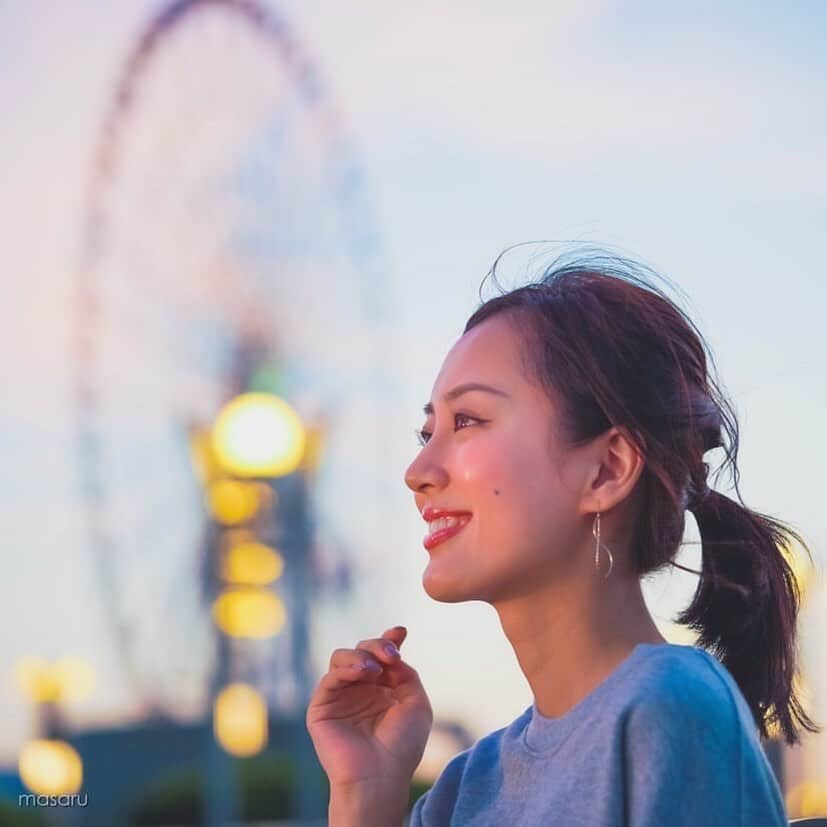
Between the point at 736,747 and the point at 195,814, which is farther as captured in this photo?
the point at 195,814

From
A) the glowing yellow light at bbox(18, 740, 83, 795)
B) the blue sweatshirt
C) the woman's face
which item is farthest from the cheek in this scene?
the glowing yellow light at bbox(18, 740, 83, 795)

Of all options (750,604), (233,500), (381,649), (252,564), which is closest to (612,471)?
(750,604)

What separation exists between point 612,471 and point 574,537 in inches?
3.6

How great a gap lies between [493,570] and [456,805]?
0.33m

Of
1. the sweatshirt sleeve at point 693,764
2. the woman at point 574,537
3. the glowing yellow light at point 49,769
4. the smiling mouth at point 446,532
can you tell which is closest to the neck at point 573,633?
the woman at point 574,537

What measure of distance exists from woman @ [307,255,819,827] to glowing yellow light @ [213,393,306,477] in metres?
9.74

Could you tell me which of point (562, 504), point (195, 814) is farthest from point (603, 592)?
point (195, 814)

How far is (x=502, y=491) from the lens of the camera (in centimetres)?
202

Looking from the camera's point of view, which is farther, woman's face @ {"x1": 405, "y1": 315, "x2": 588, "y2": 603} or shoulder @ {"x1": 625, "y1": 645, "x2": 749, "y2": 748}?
woman's face @ {"x1": 405, "y1": 315, "x2": 588, "y2": 603}

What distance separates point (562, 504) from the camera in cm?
204

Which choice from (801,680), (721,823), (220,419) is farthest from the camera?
(220,419)

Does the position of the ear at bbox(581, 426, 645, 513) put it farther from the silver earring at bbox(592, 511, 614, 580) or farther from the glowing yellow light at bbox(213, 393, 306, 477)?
the glowing yellow light at bbox(213, 393, 306, 477)

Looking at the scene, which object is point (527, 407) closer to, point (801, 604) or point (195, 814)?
point (801, 604)

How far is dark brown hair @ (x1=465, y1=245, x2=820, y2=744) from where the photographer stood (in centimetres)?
206
